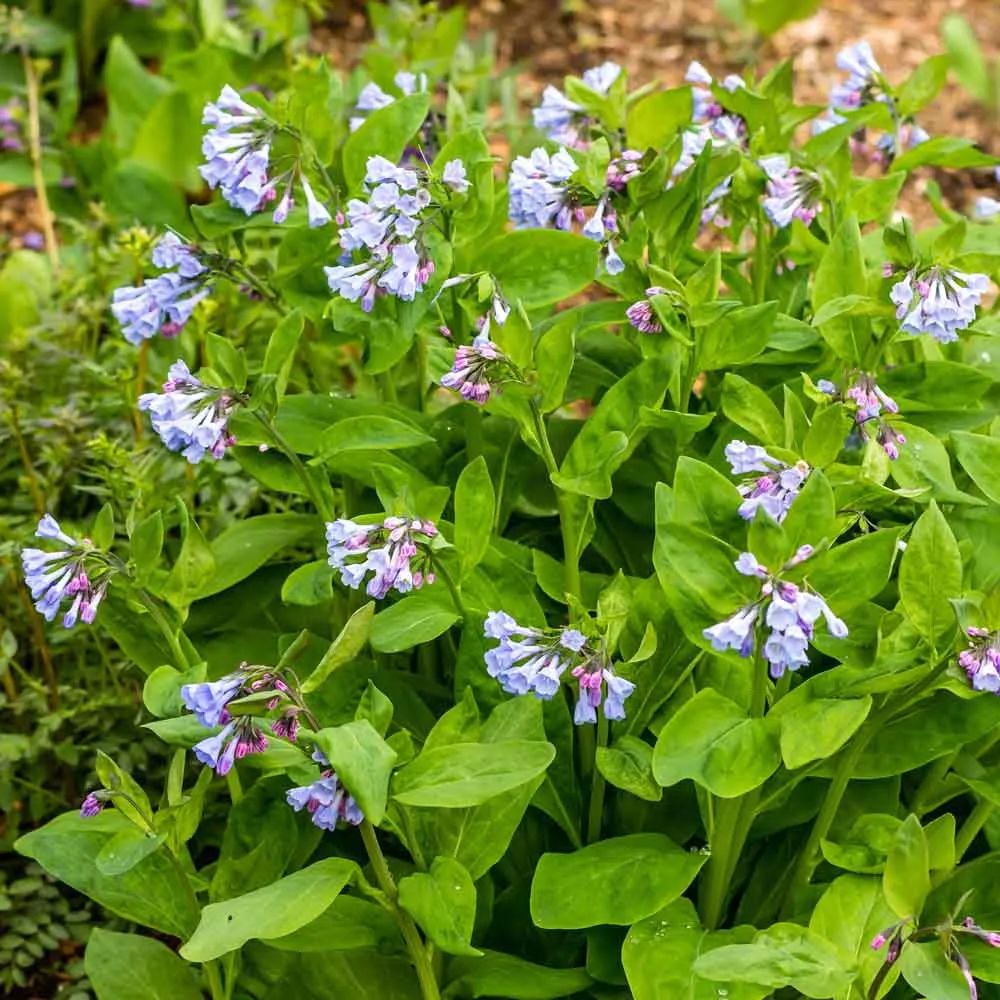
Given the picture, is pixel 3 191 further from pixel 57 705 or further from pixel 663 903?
pixel 663 903

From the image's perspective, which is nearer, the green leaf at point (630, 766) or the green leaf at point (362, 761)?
the green leaf at point (362, 761)

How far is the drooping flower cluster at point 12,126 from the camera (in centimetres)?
337

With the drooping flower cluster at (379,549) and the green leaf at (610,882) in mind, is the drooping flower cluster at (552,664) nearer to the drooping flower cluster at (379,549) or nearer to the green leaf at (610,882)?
the drooping flower cluster at (379,549)

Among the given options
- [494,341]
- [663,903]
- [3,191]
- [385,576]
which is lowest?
[3,191]

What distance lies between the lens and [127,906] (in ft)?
5.89

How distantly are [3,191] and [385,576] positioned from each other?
2836 mm

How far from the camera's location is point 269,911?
1489mm

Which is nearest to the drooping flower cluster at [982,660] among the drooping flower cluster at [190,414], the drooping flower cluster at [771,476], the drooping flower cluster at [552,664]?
the drooping flower cluster at [771,476]

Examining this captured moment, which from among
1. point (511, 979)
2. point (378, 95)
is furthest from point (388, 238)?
point (511, 979)

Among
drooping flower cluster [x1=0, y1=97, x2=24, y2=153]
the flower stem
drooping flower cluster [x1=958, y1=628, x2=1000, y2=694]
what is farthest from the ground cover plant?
drooping flower cluster [x1=0, y1=97, x2=24, y2=153]

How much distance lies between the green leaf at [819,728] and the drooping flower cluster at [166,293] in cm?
95

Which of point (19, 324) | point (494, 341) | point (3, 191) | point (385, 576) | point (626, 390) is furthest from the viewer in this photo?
point (3, 191)

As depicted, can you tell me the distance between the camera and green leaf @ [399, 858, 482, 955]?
5.20 ft

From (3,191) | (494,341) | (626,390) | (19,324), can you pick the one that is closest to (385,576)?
(494,341)
